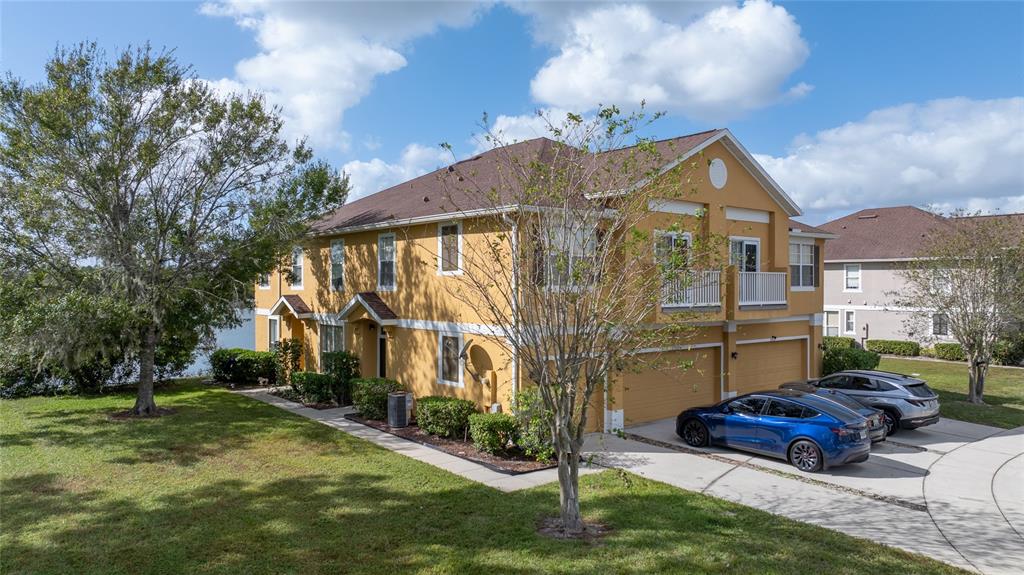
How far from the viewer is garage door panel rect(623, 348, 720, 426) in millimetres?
16188

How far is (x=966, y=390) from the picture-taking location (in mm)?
22938

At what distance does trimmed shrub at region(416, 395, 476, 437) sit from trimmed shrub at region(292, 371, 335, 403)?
16.4ft

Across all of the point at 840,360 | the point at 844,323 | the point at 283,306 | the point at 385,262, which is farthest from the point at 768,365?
the point at 844,323

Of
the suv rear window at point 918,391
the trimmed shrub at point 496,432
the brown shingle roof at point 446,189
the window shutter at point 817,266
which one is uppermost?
the brown shingle roof at point 446,189

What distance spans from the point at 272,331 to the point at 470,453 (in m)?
15.5

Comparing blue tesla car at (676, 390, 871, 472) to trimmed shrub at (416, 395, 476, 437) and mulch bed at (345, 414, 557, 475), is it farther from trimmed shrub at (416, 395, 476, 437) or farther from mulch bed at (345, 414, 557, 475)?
trimmed shrub at (416, 395, 476, 437)

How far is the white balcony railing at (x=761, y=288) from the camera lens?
1786cm

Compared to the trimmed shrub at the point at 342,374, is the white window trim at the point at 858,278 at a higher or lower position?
higher

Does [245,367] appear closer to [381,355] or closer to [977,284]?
[381,355]

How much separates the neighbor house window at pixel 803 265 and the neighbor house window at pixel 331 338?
15.3 meters

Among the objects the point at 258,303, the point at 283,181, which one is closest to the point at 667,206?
the point at 283,181

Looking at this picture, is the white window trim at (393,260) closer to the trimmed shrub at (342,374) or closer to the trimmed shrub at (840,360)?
the trimmed shrub at (342,374)

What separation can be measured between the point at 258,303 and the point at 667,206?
18.4 meters

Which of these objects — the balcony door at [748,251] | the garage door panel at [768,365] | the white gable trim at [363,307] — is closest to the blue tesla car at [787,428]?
the garage door panel at [768,365]
